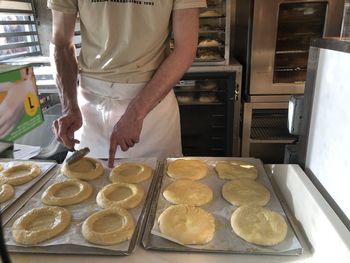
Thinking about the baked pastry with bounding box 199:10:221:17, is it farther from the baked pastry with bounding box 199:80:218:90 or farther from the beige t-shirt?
the beige t-shirt

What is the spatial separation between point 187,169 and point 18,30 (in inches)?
71.6

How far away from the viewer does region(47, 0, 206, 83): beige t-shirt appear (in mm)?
1072

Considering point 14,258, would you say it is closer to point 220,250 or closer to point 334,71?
point 220,250

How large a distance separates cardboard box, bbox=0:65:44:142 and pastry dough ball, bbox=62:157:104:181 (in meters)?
0.50

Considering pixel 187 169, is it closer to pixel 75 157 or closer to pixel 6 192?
pixel 75 157

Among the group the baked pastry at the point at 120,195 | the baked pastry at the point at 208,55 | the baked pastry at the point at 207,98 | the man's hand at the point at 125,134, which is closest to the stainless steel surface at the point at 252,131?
the baked pastry at the point at 207,98

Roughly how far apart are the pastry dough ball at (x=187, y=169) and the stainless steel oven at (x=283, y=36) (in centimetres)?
118

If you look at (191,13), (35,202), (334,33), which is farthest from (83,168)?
(334,33)

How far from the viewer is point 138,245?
0.68m

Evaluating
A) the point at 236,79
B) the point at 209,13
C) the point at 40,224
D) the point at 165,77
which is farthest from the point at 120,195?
the point at 209,13

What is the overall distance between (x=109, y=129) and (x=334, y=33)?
63.8 inches

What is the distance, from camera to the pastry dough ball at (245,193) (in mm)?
812

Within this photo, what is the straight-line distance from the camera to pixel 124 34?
1.10 meters

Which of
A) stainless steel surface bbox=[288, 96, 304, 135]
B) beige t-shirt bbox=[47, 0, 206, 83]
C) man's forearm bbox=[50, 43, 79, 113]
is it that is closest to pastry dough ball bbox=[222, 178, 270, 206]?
stainless steel surface bbox=[288, 96, 304, 135]
